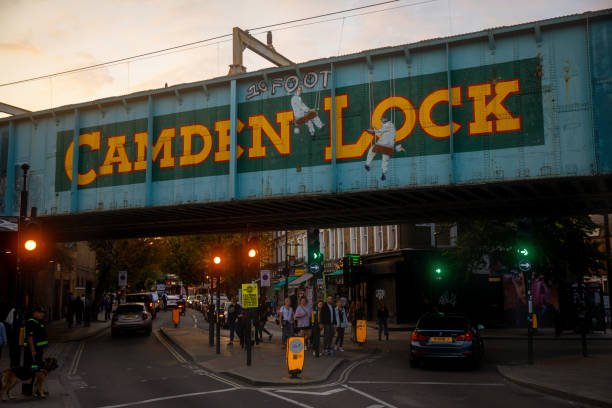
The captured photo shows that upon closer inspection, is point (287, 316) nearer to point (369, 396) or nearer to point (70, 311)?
point (369, 396)

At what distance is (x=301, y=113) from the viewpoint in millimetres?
20922

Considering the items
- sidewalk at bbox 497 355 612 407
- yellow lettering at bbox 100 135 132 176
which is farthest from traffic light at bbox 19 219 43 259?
sidewalk at bbox 497 355 612 407

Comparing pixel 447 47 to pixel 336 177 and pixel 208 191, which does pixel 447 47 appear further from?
pixel 208 191

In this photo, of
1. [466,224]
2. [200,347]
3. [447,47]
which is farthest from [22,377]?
[466,224]

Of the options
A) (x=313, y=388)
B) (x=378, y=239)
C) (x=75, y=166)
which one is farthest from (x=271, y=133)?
(x=378, y=239)

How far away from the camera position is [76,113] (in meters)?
24.9

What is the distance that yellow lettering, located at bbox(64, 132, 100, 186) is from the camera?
24.8m

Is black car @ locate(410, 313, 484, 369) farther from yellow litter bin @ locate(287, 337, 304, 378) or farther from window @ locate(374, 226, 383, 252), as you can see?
window @ locate(374, 226, 383, 252)

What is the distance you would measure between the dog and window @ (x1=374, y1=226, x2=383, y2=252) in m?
31.6

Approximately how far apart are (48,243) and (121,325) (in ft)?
27.1

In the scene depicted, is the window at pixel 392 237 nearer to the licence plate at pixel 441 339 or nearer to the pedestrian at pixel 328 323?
the pedestrian at pixel 328 323

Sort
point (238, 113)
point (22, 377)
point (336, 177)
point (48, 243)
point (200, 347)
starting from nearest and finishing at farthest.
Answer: point (22, 377)
point (336, 177)
point (238, 113)
point (200, 347)
point (48, 243)

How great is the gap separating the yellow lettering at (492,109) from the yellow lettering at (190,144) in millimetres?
9583

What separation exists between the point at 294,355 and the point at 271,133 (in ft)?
29.3
